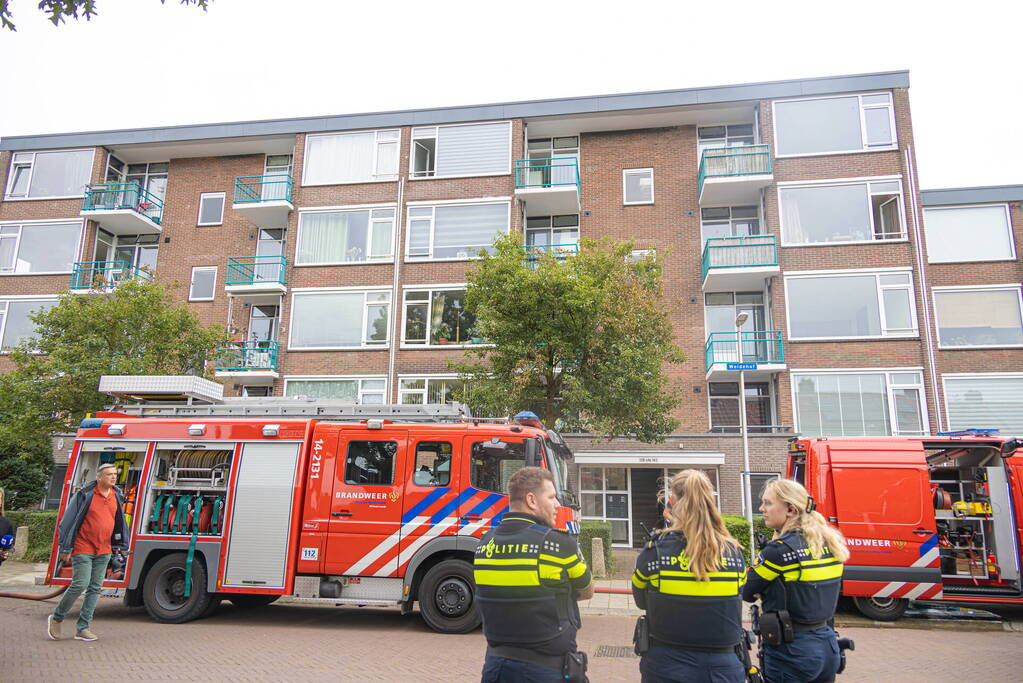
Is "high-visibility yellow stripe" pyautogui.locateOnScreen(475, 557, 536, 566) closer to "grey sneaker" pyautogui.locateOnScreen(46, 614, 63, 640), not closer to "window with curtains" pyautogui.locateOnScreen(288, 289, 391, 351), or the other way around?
"grey sneaker" pyautogui.locateOnScreen(46, 614, 63, 640)

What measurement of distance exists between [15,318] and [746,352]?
2587 centimetres

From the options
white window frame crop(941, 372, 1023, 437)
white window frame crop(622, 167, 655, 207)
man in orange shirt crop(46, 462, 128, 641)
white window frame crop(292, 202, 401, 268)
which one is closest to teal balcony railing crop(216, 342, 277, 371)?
Result: white window frame crop(292, 202, 401, 268)

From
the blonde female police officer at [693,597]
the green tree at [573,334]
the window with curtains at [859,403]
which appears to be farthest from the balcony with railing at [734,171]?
the blonde female police officer at [693,597]

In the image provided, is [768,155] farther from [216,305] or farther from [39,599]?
[39,599]

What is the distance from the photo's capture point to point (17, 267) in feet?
82.8

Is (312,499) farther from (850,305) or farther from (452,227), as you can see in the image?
(850,305)

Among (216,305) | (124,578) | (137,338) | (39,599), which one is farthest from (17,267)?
(124,578)

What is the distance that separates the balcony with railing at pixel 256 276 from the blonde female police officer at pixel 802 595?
841 inches

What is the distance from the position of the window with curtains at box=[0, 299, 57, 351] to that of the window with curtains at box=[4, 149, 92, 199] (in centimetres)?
429

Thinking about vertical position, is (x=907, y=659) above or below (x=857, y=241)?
below

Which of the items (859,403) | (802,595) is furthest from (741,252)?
(802,595)

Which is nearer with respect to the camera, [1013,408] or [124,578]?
[124,578]

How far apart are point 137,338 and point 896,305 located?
21.4 m

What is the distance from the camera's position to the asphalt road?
6.78 metres
